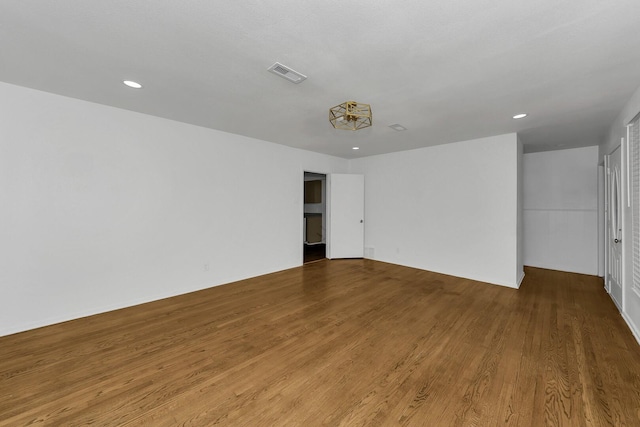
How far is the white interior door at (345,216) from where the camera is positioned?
6.01m

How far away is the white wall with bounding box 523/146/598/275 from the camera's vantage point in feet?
15.7

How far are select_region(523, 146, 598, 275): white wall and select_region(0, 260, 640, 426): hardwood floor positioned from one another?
6.38 feet

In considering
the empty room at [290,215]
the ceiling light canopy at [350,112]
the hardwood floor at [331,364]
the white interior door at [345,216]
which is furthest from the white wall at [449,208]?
the ceiling light canopy at [350,112]

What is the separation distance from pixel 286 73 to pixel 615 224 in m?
4.65

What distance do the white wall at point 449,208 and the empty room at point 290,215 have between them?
0.04 metres

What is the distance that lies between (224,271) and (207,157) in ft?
6.20

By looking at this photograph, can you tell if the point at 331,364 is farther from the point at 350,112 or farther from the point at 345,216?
the point at 345,216

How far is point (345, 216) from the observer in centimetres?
606

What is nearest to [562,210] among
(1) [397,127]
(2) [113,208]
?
(1) [397,127]

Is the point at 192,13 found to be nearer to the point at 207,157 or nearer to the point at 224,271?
the point at 207,157

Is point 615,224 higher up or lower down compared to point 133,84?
lower down

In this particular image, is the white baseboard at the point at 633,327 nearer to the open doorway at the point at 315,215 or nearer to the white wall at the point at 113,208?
the white wall at the point at 113,208

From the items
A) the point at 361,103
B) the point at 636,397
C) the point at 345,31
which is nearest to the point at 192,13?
the point at 345,31

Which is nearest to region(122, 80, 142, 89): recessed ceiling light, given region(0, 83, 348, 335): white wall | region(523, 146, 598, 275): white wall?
region(0, 83, 348, 335): white wall
